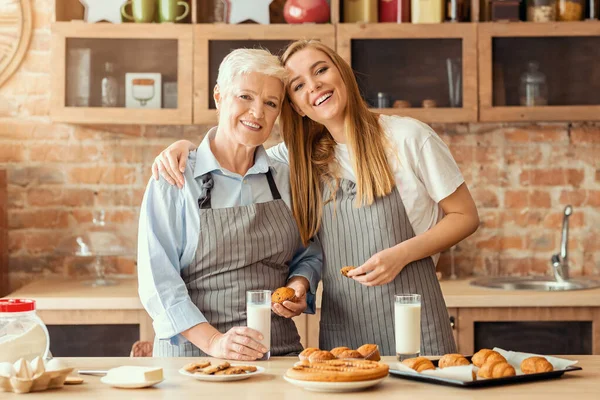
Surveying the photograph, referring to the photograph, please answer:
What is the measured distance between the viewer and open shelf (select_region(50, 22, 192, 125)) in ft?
11.8

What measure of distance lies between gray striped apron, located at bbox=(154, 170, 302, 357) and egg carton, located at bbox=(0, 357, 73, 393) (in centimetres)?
51

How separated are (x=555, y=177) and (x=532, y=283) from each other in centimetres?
54

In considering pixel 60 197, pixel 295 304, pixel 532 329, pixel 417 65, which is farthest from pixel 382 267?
pixel 60 197

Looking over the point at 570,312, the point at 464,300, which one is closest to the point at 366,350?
the point at 464,300

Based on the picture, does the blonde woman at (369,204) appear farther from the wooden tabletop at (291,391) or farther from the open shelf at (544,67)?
the open shelf at (544,67)

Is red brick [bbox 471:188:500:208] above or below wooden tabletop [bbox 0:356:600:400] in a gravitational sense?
above

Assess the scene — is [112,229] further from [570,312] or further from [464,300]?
[570,312]

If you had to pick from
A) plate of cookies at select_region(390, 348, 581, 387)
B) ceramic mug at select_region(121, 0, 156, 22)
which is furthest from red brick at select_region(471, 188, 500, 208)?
plate of cookies at select_region(390, 348, 581, 387)

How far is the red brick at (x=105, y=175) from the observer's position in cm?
395

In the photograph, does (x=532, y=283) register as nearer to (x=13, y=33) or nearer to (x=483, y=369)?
(x=483, y=369)

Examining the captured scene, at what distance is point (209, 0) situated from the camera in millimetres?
3826

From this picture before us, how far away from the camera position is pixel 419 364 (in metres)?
1.74

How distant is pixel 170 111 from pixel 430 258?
5.28 ft

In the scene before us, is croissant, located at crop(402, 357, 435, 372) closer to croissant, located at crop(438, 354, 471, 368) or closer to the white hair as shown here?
croissant, located at crop(438, 354, 471, 368)
